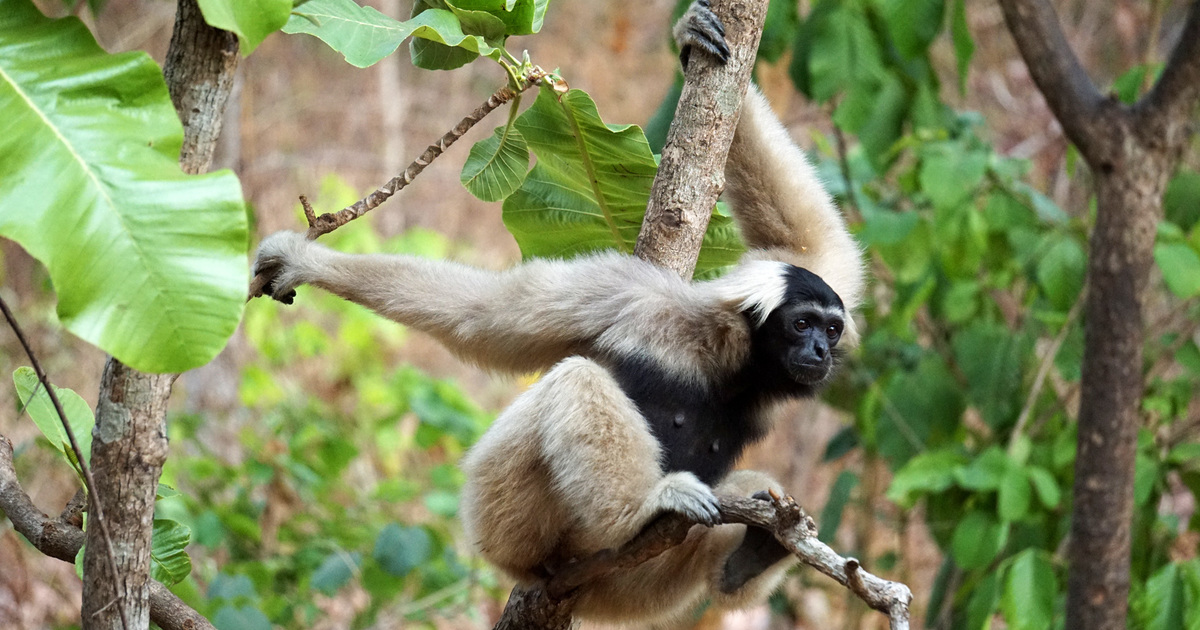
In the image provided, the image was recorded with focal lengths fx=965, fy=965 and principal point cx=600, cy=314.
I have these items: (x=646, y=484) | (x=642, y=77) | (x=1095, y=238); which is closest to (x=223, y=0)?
(x=646, y=484)

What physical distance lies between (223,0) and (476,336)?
138cm

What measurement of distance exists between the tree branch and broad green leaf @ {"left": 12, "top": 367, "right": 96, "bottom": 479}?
0.54 ft

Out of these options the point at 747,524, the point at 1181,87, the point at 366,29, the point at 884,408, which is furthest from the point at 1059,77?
the point at 366,29

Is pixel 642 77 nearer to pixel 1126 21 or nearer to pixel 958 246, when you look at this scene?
pixel 1126 21

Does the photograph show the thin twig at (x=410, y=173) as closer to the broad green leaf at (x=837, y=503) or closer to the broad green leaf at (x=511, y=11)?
the broad green leaf at (x=511, y=11)

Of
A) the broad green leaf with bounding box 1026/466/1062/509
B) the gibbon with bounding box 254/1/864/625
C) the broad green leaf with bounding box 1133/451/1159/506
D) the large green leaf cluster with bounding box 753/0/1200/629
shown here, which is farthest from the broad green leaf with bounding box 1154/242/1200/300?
the gibbon with bounding box 254/1/864/625

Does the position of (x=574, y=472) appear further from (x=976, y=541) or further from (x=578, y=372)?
(x=976, y=541)

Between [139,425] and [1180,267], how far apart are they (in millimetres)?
4342

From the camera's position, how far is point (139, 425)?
2156mm

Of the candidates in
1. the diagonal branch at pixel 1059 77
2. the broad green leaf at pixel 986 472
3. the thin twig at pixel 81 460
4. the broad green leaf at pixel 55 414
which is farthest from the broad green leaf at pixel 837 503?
the thin twig at pixel 81 460

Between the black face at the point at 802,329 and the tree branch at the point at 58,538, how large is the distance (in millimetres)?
1937

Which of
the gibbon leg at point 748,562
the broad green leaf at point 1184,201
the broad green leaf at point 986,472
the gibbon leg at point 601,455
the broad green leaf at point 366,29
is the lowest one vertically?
the gibbon leg at point 748,562

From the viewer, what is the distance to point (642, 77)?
42.6 feet

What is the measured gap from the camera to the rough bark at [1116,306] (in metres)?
4.44
